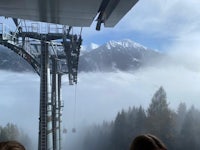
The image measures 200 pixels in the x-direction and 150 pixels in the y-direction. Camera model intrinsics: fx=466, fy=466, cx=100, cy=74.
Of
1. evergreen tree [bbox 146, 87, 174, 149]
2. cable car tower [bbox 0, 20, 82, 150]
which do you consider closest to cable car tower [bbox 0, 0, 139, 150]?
cable car tower [bbox 0, 20, 82, 150]

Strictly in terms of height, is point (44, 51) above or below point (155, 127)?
above

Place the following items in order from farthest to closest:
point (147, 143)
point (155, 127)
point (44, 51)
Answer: point (155, 127)
point (44, 51)
point (147, 143)

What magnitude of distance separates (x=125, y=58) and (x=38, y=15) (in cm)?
18551

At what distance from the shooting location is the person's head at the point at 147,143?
10.2 feet

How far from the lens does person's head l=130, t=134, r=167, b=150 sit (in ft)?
10.2

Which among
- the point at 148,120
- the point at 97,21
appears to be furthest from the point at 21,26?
the point at 148,120

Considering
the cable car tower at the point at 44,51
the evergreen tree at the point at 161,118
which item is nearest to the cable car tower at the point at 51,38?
the cable car tower at the point at 44,51

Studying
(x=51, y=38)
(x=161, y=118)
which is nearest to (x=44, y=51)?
(x=51, y=38)

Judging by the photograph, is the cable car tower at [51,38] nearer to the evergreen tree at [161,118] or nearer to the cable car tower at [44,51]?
the cable car tower at [44,51]

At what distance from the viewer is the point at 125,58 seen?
629 ft

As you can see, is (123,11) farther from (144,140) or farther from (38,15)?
(144,140)

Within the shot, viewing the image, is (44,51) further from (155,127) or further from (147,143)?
(155,127)

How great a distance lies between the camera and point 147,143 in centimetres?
312

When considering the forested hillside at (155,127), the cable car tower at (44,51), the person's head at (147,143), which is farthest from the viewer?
the forested hillside at (155,127)
